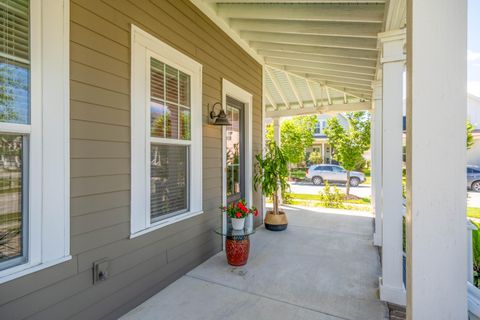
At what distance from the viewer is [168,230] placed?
8.98 ft

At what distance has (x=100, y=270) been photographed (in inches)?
79.6

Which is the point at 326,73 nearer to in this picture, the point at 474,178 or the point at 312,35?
the point at 312,35

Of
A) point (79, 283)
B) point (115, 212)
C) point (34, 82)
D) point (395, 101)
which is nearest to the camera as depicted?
point (34, 82)

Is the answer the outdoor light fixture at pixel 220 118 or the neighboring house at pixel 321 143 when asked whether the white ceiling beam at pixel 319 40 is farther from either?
the neighboring house at pixel 321 143

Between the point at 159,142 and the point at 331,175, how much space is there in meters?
13.0

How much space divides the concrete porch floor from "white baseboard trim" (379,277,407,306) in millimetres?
81

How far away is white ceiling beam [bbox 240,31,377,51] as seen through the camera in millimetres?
3354

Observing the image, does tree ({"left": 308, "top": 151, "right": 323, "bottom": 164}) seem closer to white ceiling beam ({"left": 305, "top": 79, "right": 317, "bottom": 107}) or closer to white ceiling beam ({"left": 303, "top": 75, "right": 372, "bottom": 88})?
white ceiling beam ({"left": 305, "top": 79, "right": 317, "bottom": 107})

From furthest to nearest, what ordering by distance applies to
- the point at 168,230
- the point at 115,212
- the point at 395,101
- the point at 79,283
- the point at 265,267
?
the point at 265,267 < the point at 168,230 < the point at 395,101 < the point at 115,212 < the point at 79,283

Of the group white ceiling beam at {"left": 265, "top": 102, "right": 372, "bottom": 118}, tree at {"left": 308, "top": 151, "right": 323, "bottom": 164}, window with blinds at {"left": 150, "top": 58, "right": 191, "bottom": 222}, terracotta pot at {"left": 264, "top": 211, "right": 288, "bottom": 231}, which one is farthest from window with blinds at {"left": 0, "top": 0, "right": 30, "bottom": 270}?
tree at {"left": 308, "top": 151, "right": 323, "bottom": 164}

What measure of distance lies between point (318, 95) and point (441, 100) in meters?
6.11

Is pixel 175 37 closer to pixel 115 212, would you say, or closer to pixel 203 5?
pixel 203 5

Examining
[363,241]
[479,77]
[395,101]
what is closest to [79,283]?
[395,101]

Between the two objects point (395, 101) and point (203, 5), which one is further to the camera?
point (203, 5)
